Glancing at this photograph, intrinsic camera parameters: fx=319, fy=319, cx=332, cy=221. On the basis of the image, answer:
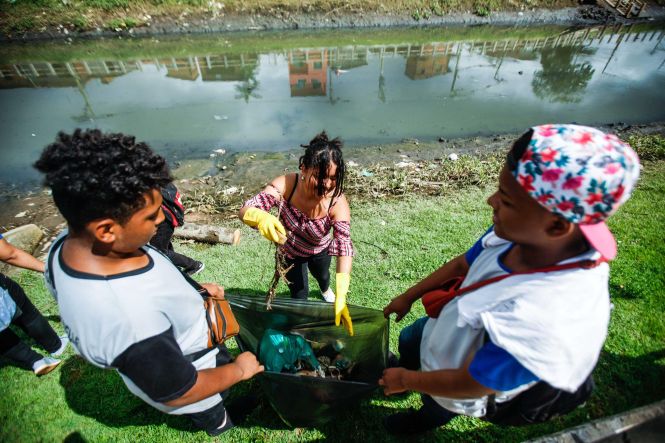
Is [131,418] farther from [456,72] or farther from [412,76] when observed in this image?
[456,72]

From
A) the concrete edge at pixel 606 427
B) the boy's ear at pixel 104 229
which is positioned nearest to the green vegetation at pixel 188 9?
the boy's ear at pixel 104 229

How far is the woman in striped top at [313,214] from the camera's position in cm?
190

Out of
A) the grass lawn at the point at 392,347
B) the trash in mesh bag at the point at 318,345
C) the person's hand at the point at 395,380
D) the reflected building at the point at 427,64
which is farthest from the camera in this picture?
the reflected building at the point at 427,64

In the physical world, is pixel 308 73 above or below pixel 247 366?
below

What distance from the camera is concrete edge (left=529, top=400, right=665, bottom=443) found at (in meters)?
1.28

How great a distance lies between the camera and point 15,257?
80.0 inches

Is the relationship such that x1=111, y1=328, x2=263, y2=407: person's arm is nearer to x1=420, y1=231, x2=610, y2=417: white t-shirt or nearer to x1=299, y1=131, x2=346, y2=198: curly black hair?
x1=420, y1=231, x2=610, y2=417: white t-shirt

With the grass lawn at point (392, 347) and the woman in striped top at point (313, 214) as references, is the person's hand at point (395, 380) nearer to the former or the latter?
the woman in striped top at point (313, 214)

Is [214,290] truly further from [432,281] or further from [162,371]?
[432,281]

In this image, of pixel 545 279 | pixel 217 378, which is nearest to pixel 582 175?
pixel 545 279

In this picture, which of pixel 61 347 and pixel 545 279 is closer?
pixel 545 279

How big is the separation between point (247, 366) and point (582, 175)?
58.7 inches

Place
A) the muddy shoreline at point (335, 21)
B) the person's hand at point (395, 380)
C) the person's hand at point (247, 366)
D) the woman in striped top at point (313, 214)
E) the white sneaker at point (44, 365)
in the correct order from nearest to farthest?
the person's hand at point (395, 380) < the person's hand at point (247, 366) < the woman in striped top at point (313, 214) < the white sneaker at point (44, 365) < the muddy shoreline at point (335, 21)

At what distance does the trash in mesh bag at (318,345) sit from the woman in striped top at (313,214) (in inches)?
4.9
